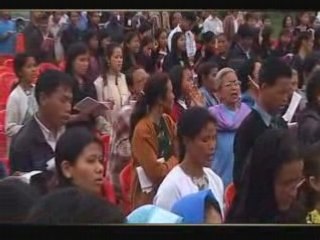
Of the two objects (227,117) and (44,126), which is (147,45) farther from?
(44,126)

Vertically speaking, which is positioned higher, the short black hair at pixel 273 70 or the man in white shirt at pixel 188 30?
the man in white shirt at pixel 188 30

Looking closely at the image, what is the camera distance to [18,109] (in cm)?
1441

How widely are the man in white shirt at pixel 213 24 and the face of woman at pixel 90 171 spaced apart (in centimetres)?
76

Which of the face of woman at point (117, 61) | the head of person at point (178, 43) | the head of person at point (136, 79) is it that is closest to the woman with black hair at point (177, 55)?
the head of person at point (178, 43)

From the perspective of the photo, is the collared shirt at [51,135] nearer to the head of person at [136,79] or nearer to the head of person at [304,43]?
the head of person at [136,79]

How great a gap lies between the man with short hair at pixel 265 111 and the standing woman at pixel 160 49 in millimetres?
472

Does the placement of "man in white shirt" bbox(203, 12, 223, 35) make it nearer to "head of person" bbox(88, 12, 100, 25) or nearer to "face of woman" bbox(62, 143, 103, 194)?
"head of person" bbox(88, 12, 100, 25)

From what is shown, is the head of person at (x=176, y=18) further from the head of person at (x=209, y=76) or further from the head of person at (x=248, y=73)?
the head of person at (x=248, y=73)

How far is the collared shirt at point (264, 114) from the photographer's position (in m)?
14.5

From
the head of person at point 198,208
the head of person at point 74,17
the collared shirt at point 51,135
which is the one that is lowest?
the head of person at point 198,208

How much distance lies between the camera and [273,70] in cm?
1443

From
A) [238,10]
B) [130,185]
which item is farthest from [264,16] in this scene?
[130,185]

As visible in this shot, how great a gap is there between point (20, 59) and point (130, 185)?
79 cm

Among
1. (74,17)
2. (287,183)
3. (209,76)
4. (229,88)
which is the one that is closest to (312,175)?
(287,183)
